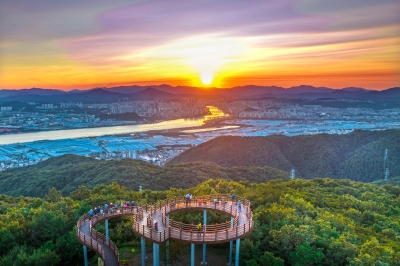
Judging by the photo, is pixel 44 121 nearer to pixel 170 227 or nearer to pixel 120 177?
pixel 120 177

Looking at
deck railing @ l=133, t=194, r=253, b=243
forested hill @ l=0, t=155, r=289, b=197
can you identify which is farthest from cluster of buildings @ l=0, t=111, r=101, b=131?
deck railing @ l=133, t=194, r=253, b=243

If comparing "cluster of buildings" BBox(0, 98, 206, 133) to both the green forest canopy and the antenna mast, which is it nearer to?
the antenna mast

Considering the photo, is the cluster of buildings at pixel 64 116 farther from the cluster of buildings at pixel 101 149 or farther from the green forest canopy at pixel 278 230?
the green forest canopy at pixel 278 230

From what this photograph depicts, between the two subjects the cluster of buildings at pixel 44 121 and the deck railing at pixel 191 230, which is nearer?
the deck railing at pixel 191 230

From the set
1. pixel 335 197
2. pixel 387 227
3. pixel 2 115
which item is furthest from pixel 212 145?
pixel 2 115

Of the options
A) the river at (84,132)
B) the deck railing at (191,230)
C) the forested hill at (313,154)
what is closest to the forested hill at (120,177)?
the forested hill at (313,154)

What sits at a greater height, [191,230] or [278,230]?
[191,230]

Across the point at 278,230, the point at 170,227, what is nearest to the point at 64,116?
the point at 278,230
